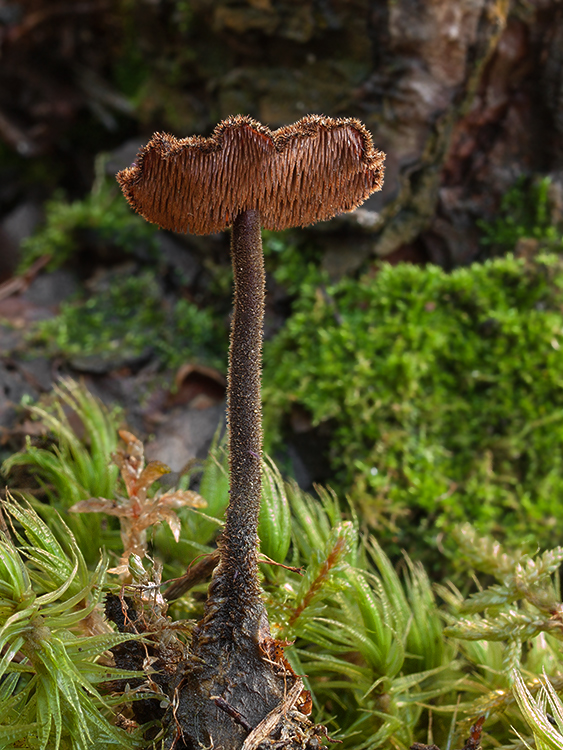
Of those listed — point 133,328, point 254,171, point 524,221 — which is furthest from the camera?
point 133,328

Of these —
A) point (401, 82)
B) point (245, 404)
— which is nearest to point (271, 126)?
point (401, 82)

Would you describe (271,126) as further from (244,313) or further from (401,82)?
(244,313)

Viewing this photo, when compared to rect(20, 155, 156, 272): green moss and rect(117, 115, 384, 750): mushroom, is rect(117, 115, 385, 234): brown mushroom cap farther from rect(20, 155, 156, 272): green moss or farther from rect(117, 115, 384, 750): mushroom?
rect(20, 155, 156, 272): green moss

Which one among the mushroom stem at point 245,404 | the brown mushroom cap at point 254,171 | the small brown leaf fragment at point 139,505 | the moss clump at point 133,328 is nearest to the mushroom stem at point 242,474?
the mushroom stem at point 245,404

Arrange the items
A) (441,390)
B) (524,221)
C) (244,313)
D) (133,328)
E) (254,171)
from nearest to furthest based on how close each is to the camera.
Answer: (254,171) < (244,313) < (441,390) < (524,221) < (133,328)

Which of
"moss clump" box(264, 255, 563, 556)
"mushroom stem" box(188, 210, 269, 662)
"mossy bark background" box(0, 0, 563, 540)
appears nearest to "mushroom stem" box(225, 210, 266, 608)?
"mushroom stem" box(188, 210, 269, 662)

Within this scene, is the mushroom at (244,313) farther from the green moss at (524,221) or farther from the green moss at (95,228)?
the green moss at (95,228)

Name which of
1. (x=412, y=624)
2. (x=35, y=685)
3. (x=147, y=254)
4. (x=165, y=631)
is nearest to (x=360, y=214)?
(x=147, y=254)

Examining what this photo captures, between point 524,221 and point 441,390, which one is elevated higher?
point 524,221
